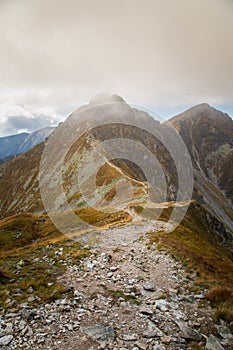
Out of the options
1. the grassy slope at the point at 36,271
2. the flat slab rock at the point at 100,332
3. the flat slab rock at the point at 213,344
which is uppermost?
the grassy slope at the point at 36,271

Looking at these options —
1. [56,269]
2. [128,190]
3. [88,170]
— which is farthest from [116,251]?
[88,170]

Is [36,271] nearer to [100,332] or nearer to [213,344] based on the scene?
[100,332]

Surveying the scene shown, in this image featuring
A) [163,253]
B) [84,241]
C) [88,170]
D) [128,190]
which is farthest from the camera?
[88,170]

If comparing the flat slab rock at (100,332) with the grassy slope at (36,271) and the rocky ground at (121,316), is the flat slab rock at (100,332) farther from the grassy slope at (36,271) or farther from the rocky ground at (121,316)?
the grassy slope at (36,271)

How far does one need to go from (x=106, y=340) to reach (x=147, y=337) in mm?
1746

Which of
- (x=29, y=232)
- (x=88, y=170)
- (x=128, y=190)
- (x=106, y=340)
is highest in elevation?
(x=88, y=170)

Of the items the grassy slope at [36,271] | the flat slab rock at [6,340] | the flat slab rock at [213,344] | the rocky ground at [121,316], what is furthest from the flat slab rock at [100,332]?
the flat slab rock at [213,344]

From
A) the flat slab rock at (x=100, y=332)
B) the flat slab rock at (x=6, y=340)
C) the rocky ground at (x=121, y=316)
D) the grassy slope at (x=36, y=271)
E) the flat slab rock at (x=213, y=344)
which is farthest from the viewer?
the grassy slope at (x=36, y=271)

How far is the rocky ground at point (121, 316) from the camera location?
10289 millimetres

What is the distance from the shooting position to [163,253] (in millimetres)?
22578

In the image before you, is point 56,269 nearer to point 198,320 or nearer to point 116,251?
point 116,251

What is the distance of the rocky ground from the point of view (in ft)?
33.8

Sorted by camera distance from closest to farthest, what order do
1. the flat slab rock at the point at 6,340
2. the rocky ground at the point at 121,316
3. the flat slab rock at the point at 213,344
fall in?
the flat slab rock at the point at 6,340
the flat slab rock at the point at 213,344
the rocky ground at the point at 121,316

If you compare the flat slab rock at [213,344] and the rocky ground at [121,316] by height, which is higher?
the rocky ground at [121,316]
